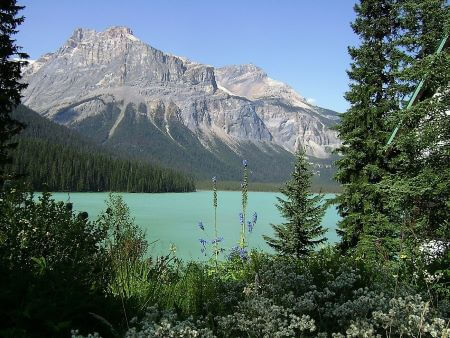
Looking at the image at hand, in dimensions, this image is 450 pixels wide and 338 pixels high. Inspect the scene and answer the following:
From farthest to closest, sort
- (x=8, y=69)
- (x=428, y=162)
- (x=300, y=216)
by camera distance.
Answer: (x=8, y=69)
(x=300, y=216)
(x=428, y=162)

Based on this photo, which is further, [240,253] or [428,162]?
[240,253]

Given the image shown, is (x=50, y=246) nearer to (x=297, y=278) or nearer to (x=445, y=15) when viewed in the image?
(x=297, y=278)

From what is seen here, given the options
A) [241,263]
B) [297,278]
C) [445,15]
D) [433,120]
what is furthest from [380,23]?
[297,278]

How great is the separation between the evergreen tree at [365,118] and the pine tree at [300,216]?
2.44 m

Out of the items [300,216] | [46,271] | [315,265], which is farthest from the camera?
[300,216]

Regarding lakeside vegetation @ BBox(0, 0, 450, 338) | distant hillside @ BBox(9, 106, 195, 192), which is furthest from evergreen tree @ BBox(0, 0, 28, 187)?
distant hillside @ BBox(9, 106, 195, 192)

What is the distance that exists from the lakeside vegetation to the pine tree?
2792 mm

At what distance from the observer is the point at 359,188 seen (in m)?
14.5

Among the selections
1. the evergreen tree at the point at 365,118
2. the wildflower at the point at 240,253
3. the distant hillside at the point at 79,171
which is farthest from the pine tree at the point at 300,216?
the distant hillside at the point at 79,171

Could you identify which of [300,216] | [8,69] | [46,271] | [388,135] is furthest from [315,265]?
[8,69]

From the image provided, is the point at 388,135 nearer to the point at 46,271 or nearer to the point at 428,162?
the point at 428,162

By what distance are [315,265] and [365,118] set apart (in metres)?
9.56

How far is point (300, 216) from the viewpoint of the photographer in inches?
704

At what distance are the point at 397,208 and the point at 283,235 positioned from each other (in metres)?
10.4
